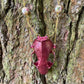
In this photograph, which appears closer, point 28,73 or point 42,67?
point 42,67

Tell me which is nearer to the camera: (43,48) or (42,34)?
(43,48)

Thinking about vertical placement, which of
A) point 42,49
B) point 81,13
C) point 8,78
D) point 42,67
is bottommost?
point 8,78

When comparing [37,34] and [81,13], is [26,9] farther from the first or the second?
[81,13]

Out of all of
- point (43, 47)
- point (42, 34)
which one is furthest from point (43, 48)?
point (42, 34)

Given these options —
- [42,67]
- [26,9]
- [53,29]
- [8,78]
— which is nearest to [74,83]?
[42,67]

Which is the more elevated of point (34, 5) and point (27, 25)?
point (34, 5)

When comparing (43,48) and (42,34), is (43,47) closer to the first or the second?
(43,48)

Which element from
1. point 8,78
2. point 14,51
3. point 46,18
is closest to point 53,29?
point 46,18

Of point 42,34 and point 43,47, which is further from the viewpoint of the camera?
point 42,34
